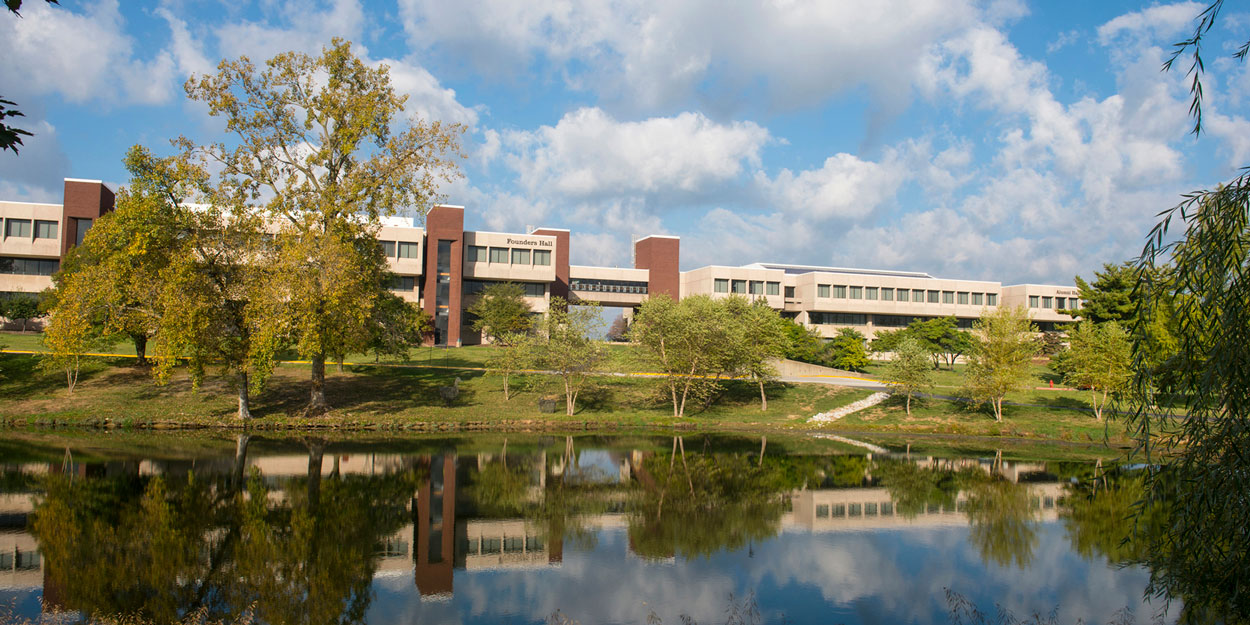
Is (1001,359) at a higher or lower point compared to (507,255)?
lower

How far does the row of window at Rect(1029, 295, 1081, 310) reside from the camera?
96.9 m

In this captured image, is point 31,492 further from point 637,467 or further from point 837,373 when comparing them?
point 837,373

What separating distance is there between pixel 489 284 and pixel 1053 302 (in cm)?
6950

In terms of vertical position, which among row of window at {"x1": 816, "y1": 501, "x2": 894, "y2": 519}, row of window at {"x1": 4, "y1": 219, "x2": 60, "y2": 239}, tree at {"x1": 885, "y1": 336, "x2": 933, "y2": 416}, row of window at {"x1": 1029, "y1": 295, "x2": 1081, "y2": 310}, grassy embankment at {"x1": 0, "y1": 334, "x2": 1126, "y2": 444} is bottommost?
row of window at {"x1": 816, "y1": 501, "x2": 894, "y2": 519}

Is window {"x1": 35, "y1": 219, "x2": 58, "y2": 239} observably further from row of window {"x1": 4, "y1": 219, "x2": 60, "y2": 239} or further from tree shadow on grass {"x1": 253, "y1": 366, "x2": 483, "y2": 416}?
tree shadow on grass {"x1": 253, "y1": 366, "x2": 483, "y2": 416}

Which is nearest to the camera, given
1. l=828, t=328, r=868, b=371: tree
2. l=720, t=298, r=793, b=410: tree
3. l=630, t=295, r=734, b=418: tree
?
l=630, t=295, r=734, b=418: tree

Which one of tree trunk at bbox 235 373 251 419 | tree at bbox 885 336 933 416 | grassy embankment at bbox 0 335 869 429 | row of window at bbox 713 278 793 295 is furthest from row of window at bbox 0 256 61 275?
tree at bbox 885 336 933 416

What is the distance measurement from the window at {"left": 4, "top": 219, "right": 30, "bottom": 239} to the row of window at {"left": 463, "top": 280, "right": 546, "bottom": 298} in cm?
3630

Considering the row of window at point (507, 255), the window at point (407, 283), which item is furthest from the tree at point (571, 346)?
the window at point (407, 283)

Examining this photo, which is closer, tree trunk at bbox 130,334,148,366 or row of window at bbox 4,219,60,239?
tree trunk at bbox 130,334,148,366

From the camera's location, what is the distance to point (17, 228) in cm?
6556

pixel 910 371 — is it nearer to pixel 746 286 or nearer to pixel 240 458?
pixel 240 458

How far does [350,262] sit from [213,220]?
634 cm

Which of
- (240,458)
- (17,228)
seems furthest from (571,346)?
(17,228)
